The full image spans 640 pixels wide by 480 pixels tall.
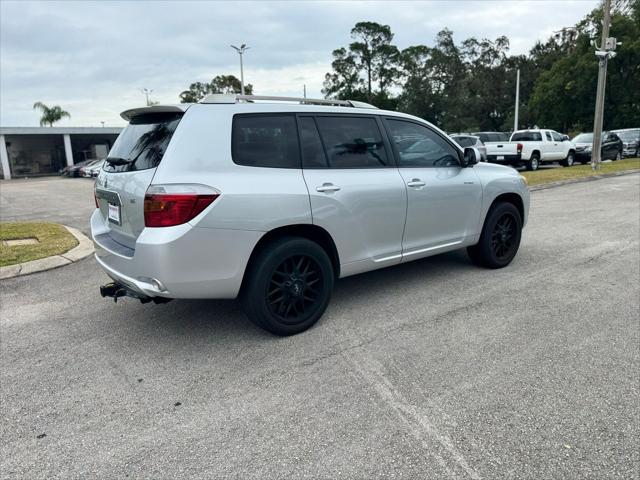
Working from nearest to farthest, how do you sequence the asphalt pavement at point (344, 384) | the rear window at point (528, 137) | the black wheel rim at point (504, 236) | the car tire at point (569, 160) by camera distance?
the asphalt pavement at point (344, 384) → the black wheel rim at point (504, 236) → the rear window at point (528, 137) → the car tire at point (569, 160)

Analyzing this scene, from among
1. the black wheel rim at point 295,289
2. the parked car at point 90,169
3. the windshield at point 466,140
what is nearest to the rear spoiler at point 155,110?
the black wheel rim at point 295,289

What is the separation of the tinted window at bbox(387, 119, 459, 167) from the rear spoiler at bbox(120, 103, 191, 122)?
196cm

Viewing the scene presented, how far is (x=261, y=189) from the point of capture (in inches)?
141

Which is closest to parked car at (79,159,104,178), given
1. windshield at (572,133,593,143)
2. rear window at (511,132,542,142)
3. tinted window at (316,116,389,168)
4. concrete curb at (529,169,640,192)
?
rear window at (511,132,542,142)

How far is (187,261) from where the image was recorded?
336 centimetres

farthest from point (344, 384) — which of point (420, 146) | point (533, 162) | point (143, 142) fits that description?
point (533, 162)

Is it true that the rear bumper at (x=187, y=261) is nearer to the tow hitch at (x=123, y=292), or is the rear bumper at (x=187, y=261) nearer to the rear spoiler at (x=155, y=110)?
the tow hitch at (x=123, y=292)

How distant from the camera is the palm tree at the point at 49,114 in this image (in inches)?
2014

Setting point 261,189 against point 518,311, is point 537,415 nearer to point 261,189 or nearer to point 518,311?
point 518,311

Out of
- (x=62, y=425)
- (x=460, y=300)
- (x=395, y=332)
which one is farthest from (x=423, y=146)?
(x=62, y=425)

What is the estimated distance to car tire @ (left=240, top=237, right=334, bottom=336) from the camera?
143 inches

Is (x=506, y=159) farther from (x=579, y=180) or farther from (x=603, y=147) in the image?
(x=603, y=147)

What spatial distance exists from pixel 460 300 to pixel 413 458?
96.3 inches

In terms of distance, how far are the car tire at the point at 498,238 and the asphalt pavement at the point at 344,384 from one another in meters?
0.36
